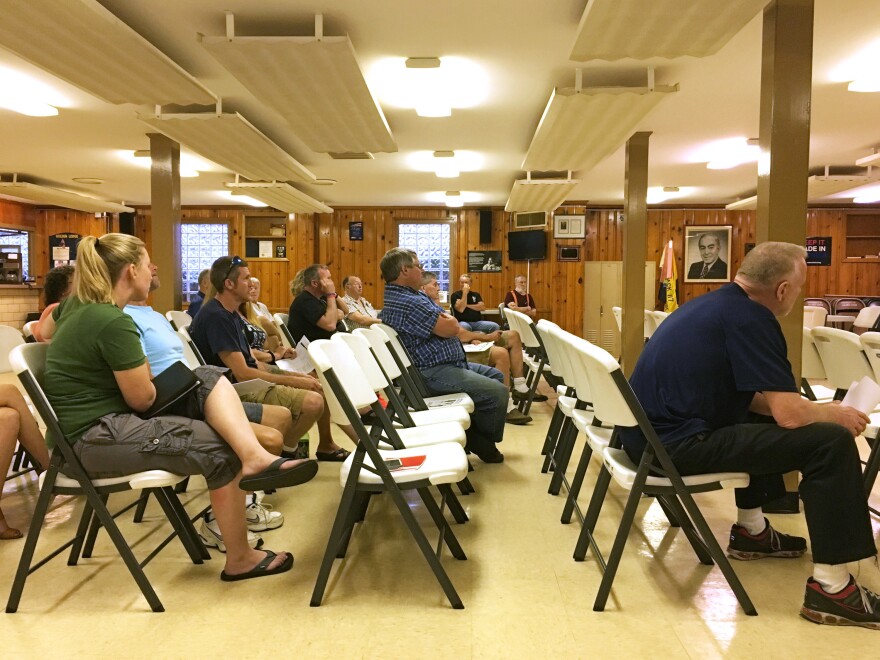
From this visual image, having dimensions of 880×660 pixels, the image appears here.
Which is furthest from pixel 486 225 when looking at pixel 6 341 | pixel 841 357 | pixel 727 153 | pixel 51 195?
pixel 6 341

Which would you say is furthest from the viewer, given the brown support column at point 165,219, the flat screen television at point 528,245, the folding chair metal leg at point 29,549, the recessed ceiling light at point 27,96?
the flat screen television at point 528,245

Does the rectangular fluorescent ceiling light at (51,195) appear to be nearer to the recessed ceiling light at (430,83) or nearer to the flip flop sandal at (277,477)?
the recessed ceiling light at (430,83)

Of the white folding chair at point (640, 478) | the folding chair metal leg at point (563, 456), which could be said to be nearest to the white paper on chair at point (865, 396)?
the white folding chair at point (640, 478)

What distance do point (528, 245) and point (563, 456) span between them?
30.0ft

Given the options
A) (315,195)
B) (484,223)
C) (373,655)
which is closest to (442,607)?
(373,655)

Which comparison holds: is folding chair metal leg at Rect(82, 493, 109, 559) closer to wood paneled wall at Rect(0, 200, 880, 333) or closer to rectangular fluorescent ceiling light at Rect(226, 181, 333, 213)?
rectangular fluorescent ceiling light at Rect(226, 181, 333, 213)

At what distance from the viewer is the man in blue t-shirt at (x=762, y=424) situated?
2078 millimetres

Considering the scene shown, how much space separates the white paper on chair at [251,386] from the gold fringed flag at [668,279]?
8.21 meters

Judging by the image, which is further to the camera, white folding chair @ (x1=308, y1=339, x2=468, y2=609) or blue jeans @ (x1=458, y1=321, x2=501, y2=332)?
blue jeans @ (x1=458, y1=321, x2=501, y2=332)

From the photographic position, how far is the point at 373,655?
1932 mm

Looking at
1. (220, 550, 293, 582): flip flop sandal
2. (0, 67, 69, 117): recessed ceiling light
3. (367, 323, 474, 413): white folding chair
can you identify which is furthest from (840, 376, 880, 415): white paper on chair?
(0, 67, 69, 117): recessed ceiling light

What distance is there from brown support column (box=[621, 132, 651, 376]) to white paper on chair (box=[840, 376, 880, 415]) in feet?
13.4

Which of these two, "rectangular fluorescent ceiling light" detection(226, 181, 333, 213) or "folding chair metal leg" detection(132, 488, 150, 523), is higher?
"rectangular fluorescent ceiling light" detection(226, 181, 333, 213)

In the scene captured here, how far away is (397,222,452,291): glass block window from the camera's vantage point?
41.0 feet
